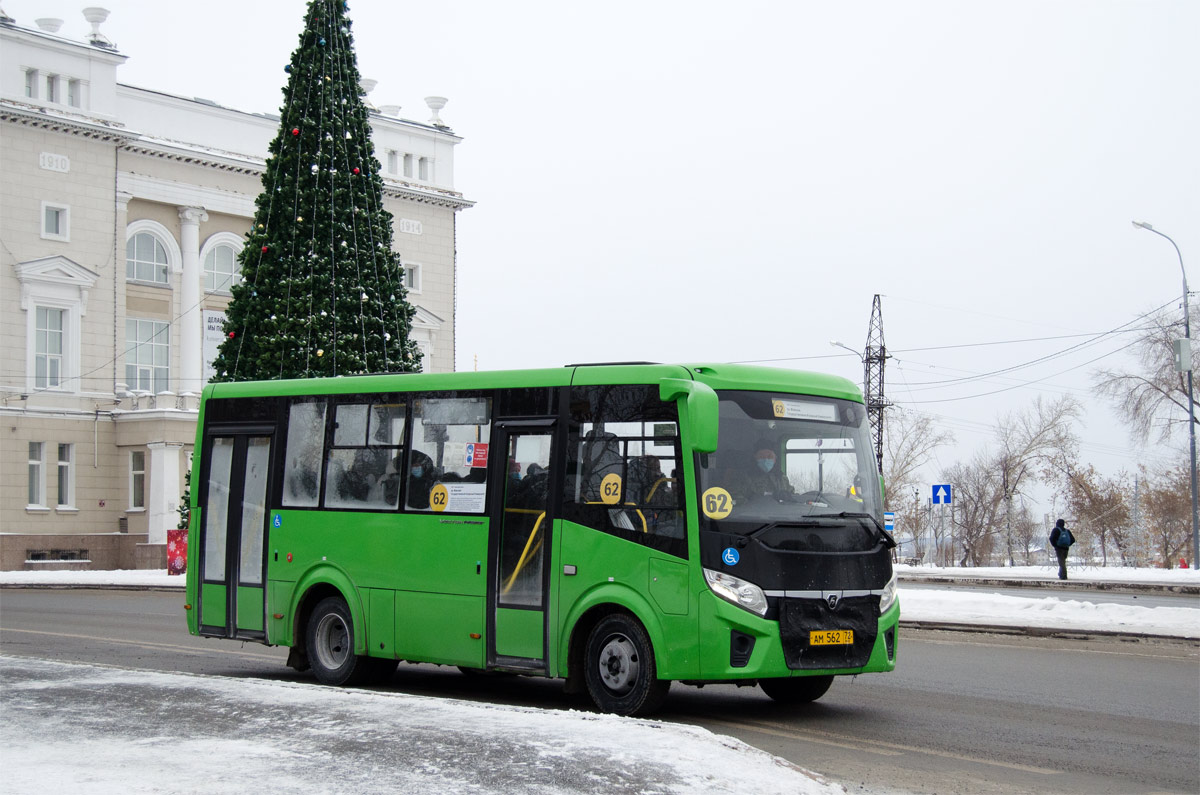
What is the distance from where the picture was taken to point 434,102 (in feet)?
215

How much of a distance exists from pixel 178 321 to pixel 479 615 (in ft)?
151

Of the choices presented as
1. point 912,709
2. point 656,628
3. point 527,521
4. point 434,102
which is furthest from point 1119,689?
point 434,102

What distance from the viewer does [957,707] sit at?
467 inches

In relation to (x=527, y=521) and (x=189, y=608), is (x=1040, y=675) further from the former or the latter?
(x=189, y=608)

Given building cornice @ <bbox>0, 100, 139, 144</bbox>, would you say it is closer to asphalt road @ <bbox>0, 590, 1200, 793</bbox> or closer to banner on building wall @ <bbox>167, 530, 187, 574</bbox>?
banner on building wall @ <bbox>167, 530, 187, 574</bbox>

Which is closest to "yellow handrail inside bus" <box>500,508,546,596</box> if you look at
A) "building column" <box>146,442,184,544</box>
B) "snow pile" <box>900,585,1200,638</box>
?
"snow pile" <box>900,585,1200,638</box>

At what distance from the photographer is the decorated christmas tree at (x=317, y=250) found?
34.3m

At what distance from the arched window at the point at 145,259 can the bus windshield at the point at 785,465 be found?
46.7 m

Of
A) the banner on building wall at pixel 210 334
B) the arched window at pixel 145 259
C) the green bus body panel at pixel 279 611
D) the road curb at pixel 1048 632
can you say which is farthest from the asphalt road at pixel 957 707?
the banner on building wall at pixel 210 334

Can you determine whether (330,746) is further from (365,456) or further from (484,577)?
(365,456)

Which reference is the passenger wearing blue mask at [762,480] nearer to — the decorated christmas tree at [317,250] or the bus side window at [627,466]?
the bus side window at [627,466]

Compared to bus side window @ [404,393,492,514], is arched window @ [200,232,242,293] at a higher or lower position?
higher

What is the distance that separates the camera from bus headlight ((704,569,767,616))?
10641 mm

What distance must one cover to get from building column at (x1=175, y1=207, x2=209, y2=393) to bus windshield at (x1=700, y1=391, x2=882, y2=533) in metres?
46.8
